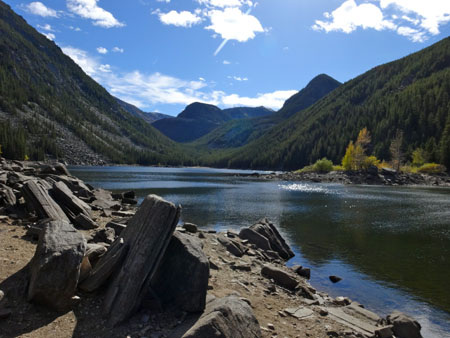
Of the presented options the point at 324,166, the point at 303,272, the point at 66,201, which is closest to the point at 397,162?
the point at 324,166

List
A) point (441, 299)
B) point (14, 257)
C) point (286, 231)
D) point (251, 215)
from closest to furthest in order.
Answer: point (14, 257) → point (441, 299) → point (286, 231) → point (251, 215)

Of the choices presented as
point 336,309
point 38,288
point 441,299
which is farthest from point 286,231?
point 38,288

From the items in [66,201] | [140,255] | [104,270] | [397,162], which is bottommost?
[104,270]

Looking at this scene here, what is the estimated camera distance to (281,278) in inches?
644

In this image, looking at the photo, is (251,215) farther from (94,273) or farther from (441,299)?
(94,273)

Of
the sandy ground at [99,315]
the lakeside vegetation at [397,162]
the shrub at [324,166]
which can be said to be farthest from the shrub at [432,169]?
the sandy ground at [99,315]

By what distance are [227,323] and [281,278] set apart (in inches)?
365

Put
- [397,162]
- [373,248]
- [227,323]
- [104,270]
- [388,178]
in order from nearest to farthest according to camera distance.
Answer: [227,323], [104,270], [373,248], [388,178], [397,162]

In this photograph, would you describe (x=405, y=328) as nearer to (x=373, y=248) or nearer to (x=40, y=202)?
(x=373, y=248)

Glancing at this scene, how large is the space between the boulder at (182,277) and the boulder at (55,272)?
266 cm

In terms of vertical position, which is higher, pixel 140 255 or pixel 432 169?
pixel 432 169

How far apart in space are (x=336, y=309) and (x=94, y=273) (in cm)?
1086

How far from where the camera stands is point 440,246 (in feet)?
93.4

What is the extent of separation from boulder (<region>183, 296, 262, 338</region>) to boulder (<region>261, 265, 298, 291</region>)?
303 inches
